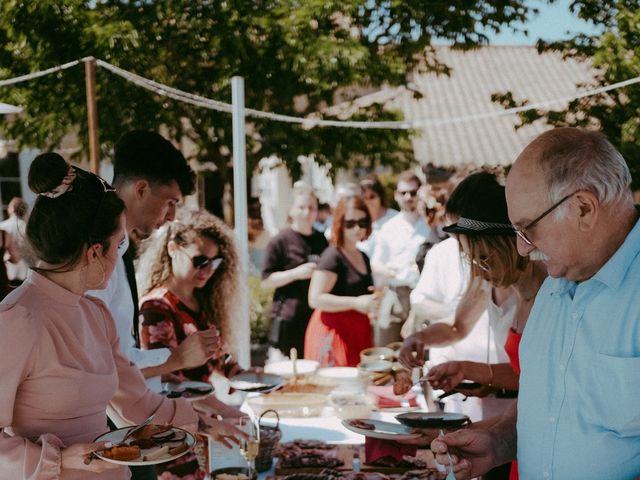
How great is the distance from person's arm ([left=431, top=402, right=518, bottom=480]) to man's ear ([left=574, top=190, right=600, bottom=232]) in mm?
625

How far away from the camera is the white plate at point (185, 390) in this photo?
93.2 inches

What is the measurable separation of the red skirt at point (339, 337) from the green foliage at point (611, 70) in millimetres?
1943

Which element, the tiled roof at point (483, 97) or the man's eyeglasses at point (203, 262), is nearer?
the man's eyeglasses at point (203, 262)

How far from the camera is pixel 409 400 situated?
306cm

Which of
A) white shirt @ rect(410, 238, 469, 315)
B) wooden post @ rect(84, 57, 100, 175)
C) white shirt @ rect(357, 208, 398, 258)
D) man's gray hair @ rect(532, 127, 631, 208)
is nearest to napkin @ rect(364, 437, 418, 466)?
man's gray hair @ rect(532, 127, 631, 208)

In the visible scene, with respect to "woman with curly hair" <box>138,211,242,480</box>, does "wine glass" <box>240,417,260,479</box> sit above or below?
below

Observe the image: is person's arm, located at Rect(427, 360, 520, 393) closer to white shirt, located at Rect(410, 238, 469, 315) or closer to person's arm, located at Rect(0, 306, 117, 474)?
white shirt, located at Rect(410, 238, 469, 315)

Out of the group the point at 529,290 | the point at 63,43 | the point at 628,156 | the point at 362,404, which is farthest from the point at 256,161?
the point at 529,290

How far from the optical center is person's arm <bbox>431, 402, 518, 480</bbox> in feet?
5.23

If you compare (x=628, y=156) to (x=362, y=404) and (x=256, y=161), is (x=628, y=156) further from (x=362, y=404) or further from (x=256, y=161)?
(x=256, y=161)

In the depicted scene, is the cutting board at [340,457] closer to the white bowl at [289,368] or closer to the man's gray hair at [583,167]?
the white bowl at [289,368]

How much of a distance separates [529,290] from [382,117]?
508 cm

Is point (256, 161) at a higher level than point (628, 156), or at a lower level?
higher

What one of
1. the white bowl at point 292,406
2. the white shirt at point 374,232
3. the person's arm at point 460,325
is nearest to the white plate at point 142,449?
the white bowl at point 292,406
